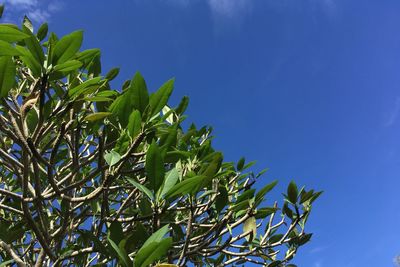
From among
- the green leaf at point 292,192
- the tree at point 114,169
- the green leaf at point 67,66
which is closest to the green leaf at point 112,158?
the tree at point 114,169

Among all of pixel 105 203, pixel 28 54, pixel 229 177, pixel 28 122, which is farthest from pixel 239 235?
pixel 28 54

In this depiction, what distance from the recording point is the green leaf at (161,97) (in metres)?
1.76

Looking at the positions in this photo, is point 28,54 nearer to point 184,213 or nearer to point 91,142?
point 91,142

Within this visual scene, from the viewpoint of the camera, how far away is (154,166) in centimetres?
154

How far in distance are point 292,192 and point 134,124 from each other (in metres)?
1.19

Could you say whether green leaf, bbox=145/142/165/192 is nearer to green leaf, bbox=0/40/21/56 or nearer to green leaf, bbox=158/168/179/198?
green leaf, bbox=158/168/179/198

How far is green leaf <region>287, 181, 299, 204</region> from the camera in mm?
2441

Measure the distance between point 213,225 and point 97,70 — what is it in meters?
1.11

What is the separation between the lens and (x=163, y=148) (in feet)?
5.58

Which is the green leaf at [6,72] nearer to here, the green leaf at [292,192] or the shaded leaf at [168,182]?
the shaded leaf at [168,182]

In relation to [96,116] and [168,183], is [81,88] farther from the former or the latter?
[168,183]

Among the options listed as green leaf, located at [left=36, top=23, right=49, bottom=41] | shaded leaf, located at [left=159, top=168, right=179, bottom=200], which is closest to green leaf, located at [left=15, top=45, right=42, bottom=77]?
shaded leaf, located at [left=159, top=168, right=179, bottom=200]

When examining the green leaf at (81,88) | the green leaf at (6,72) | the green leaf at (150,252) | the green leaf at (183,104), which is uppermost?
the green leaf at (183,104)

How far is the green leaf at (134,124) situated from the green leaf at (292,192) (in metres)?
1.12
